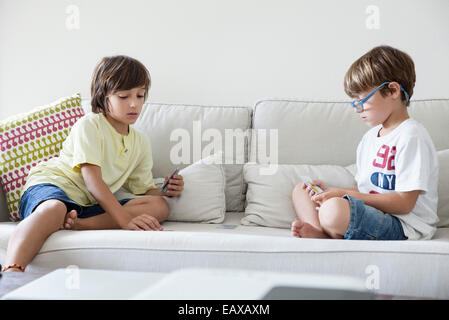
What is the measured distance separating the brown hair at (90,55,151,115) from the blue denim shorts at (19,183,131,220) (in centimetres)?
36

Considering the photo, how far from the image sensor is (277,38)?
2.27 m

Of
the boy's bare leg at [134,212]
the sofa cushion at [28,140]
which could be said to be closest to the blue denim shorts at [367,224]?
the boy's bare leg at [134,212]

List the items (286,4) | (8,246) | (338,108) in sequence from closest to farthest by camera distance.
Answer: (8,246) < (338,108) < (286,4)

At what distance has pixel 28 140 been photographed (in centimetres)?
179

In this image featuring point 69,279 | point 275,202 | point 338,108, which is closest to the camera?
point 69,279

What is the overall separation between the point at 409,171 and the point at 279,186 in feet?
1.63

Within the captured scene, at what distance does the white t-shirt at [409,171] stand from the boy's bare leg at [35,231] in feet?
3.24

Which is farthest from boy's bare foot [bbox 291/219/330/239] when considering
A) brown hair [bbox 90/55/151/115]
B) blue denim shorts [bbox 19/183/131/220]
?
brown hair [bbox 90/55/151/115]

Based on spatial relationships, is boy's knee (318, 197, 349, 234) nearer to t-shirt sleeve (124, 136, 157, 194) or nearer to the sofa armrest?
t-shirt sleeve (124, 136, 157, 194)

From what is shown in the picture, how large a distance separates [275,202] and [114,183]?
60 centimetres

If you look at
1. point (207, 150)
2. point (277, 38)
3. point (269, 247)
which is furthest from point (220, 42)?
point (269, 247)

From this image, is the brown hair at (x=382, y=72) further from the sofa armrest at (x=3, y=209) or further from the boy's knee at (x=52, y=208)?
the sofa armrest at (x=3, y=209)

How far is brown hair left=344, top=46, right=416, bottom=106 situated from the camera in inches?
58.4
